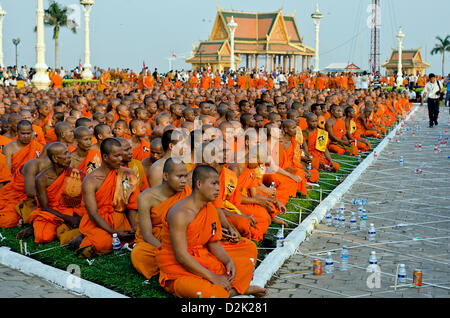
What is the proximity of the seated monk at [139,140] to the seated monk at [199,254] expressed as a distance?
3326 millimetres

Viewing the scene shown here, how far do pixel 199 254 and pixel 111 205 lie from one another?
69.1 inches

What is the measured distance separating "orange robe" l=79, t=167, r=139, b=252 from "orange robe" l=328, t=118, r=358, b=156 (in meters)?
7.77

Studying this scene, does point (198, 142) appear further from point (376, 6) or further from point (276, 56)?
point (376, 6)

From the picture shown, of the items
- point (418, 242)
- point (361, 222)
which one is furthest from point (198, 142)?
point (418, 242)

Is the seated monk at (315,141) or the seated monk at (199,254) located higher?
the seated monk at (315,141)

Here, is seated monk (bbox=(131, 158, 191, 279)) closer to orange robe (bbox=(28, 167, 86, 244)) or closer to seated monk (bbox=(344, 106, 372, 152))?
orange robe (bbox=(28, 167, 86, 244))

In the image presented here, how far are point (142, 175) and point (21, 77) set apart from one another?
3156 cm

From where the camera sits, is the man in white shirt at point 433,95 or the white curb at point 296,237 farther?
the man in white shirt at point 433,95

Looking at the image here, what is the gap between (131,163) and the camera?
6656 millimetres

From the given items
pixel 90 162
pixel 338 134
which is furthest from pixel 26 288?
pixel 338 134

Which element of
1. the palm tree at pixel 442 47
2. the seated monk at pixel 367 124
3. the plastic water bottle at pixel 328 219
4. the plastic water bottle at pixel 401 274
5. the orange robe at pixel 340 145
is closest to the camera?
the plastic water bottle at pixel 401 274

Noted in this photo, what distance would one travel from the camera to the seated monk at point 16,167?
23.8 ft

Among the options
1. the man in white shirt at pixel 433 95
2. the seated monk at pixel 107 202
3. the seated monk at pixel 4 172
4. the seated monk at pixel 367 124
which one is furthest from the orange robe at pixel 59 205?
the man in white shirt at pixel 433 95

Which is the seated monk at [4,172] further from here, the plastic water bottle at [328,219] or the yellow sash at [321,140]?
the yellow sash at [321,140]
